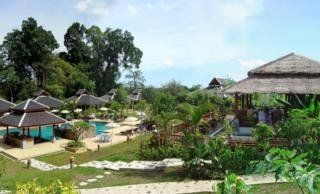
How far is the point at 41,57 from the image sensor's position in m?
45.0

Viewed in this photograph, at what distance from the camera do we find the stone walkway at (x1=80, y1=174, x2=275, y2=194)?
11930mm

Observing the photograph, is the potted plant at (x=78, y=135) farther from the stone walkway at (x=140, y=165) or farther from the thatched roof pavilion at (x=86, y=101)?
the thatched roof pavilion at (x=86, y=101)

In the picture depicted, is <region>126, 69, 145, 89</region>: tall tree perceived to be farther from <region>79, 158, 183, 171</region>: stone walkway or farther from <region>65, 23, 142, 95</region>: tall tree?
<region>79, 158, 183, 171</region>: stone walkway

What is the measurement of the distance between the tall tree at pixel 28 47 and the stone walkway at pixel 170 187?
34842 mm

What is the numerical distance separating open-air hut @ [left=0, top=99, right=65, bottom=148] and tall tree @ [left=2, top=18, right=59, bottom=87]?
19815mm

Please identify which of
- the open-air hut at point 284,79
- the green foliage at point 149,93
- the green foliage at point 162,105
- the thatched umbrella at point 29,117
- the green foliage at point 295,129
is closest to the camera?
the green foliage at point 295,129

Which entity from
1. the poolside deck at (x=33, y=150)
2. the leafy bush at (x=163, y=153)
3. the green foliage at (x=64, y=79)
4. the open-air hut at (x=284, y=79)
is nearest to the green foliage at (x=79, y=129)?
the poolside deck at (x=33, y=150)

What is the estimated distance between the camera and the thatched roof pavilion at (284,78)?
18984 mm

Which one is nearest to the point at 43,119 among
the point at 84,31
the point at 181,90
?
the point at 181,90

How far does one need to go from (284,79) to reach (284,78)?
158mm

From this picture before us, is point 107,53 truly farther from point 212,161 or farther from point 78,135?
point 212,161

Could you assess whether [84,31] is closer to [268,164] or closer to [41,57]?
[41,57]

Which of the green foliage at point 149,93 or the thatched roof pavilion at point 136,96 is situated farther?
the thatched roof pavilion at point 136,96

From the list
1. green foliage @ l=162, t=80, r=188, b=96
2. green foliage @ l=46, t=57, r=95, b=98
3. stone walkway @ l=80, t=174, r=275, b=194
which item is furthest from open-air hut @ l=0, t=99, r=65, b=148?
green foliage @ l=162, t=80, r=188, b=96
